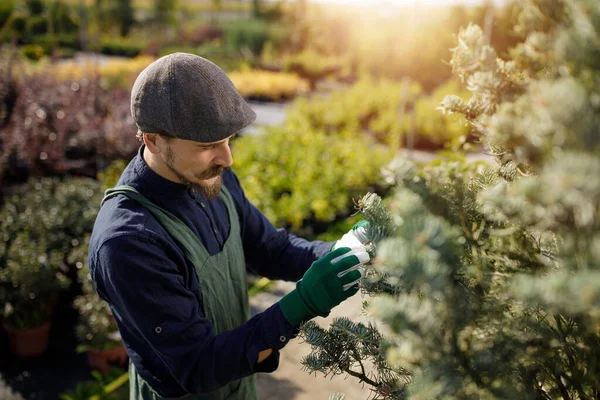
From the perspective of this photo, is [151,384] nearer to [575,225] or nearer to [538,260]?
[538,260]

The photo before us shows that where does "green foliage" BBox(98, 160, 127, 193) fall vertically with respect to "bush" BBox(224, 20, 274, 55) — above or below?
above

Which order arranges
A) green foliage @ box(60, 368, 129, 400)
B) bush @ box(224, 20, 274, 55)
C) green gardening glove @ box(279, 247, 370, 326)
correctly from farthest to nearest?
bush @ box(224, 20, 274, 55)
green foliage @ box(60, 368, 129, 400)
green gardening glove @ box(279, 247, 370, 326)

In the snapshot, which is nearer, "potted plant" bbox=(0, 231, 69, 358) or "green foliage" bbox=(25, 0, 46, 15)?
"potted plant" bbox=(0, 231, 69, 358)

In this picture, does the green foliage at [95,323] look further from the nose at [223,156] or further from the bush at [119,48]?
the bush at [119,48]

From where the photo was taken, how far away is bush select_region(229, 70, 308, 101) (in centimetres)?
1298

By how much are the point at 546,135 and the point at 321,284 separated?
79 centimetres

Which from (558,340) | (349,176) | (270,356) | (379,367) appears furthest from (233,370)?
(349,176)

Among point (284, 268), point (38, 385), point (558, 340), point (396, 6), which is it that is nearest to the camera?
point (558, 340)

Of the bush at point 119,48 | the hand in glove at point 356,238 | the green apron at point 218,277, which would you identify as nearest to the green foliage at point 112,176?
the green apron at point 218,277

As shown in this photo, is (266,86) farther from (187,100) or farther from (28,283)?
(187,100)

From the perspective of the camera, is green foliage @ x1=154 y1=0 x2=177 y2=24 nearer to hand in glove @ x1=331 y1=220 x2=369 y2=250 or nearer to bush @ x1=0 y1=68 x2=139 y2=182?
bush @ x1=0 y1=68 x2=139 y2=182

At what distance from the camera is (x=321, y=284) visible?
130 centimetres

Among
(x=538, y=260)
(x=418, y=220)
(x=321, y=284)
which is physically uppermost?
(x=418, y=220)

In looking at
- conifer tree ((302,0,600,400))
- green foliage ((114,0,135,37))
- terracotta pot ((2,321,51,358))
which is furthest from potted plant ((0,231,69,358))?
green foliage ((114,0,135,37))
